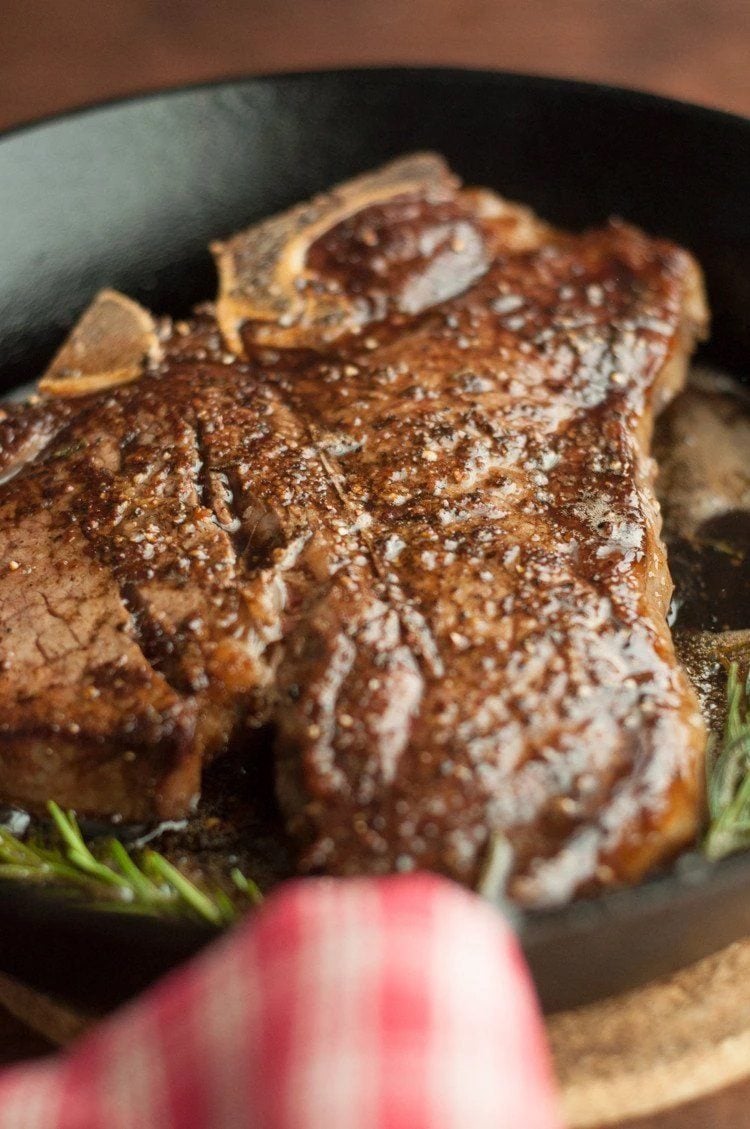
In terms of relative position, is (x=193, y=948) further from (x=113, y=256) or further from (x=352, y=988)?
(x=113, y=256)

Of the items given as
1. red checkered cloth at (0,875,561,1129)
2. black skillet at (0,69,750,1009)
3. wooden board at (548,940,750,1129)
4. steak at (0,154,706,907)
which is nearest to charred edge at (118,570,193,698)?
steak at (0,154,706,907)

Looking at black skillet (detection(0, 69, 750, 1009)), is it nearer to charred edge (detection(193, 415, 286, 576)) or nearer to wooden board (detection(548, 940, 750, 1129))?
charred edge (detection(193, 415, 286, 576))

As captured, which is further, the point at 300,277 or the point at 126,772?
the point at 300,277

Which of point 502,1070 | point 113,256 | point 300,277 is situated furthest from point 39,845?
point 113,256

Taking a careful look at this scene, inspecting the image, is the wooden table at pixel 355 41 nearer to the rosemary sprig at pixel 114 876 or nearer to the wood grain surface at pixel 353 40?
the wood grain surface at pixel 353 40

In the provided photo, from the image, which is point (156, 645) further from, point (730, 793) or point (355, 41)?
point (355, 41)
